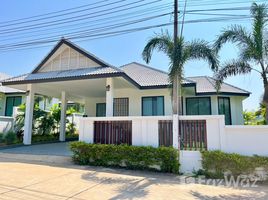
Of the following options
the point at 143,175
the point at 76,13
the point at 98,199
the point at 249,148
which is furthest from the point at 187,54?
the point at 76,13

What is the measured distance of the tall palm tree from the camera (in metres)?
9.01

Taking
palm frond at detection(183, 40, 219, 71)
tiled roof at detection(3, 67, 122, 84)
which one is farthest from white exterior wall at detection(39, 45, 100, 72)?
palm frond at detection(183, 40, 219, 71)

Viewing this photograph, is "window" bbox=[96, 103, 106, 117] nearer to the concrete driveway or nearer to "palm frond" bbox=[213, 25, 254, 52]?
the concrete driveway

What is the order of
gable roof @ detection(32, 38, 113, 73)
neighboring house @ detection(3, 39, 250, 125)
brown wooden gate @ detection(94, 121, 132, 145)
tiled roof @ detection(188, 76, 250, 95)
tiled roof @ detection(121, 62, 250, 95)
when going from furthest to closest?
tiled roof @ detection(188, 76, 250, 95), tiled roof @ detection(121, 62, 250, 95), gable roof @ detection(32, 38, 113, 73), neighboring house @ detection(3, 39, 250, 125), brown wooden gate @ detection(94, 121, 132, 145)

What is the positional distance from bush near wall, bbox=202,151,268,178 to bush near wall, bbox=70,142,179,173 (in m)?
1.13

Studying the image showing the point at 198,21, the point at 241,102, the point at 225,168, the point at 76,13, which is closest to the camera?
the point at 225,168

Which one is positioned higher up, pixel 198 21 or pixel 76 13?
pixel 76 13

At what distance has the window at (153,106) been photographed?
14.6 metres

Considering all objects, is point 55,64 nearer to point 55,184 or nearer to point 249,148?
point 55,184

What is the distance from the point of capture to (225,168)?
7.57 m

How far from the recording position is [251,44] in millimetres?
8812

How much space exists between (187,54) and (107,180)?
19.3ft

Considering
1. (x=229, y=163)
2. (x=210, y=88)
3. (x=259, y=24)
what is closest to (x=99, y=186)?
(x=229, y=163)

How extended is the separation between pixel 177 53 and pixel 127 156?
4.67m
